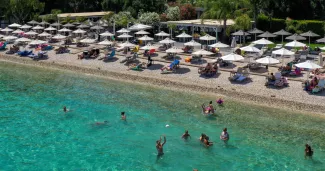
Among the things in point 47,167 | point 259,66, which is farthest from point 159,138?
point 259,66

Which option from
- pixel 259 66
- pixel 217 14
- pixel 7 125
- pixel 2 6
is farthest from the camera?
pixel 2 6

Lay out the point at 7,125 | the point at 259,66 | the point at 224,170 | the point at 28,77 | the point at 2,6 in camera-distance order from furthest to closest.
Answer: the point at 2,6
the point at 28,77
the point at 259,66
the point at 7,125
the point at 224,170

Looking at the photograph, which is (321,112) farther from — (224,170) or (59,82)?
(59,82)

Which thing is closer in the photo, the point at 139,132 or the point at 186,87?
the point at 139,132

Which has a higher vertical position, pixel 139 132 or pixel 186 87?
pixel 186 87

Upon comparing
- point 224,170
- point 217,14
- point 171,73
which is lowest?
point 224,170
